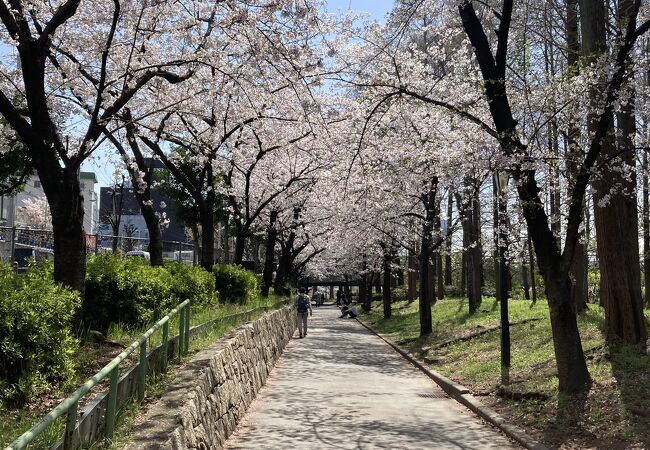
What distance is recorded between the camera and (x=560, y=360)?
28.6 feet

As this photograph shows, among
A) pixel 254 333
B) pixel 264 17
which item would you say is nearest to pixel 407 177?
pixel 254 333

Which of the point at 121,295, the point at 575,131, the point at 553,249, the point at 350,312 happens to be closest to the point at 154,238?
the point at 121,295

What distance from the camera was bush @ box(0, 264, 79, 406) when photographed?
496 centimetres

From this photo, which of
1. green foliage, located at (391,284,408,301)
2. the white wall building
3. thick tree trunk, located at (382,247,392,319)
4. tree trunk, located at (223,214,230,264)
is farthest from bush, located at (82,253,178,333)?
the white wall building

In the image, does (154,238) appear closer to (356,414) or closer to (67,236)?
(67,236)

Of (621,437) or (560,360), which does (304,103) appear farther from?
(621,437)

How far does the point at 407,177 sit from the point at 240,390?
11596 mm

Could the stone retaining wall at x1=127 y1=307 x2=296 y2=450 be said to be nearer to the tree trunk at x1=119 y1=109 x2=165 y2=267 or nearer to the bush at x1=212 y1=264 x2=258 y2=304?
the tree trunk at x1=119 y1=109 x2=165 y2=267

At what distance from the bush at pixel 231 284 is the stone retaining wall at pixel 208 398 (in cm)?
662

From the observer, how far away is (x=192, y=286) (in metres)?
13.3

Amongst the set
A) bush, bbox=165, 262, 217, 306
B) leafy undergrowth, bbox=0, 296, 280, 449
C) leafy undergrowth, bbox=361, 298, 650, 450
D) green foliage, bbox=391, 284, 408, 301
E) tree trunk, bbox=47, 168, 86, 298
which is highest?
tree trunk, bbox=47, 168, 86, 298

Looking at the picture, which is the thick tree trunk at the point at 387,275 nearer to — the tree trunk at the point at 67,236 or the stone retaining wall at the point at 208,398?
the stone retaining wall at the point at 208,398

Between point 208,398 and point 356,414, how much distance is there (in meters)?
3.31

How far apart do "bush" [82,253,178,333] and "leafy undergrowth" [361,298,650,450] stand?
5.40 meters
